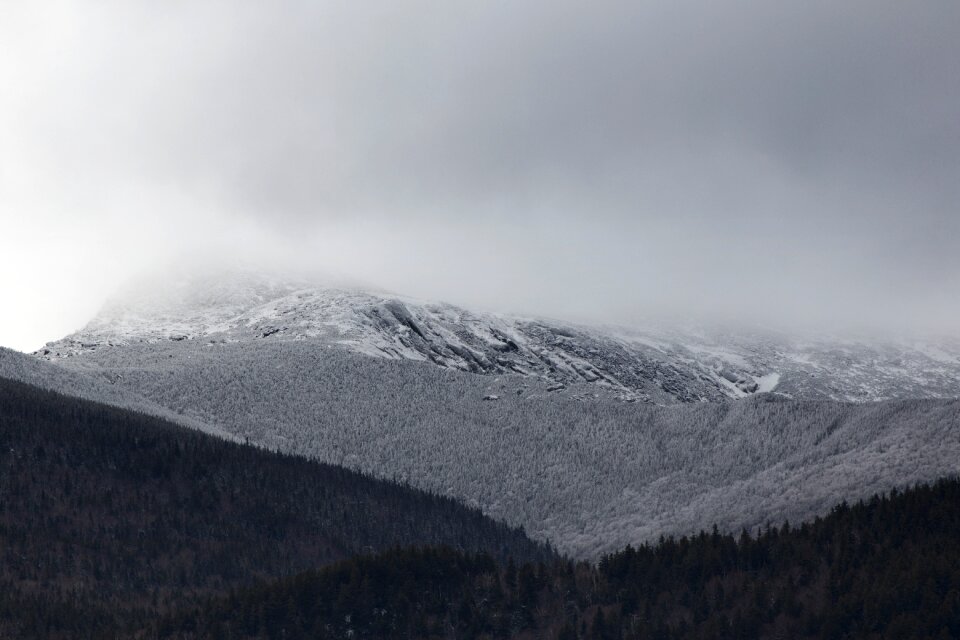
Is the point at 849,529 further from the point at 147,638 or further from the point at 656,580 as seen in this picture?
the point at 147,638

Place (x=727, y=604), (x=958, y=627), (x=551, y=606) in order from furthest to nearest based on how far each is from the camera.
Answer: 1. (x=551, y=606)
2. (x=727, y=604)
3. (x=958, y=627)

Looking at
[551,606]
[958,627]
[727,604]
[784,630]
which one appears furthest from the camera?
Answer: [551,606]

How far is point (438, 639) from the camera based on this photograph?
18738 cm

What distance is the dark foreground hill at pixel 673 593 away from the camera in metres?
170

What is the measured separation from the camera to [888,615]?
534 ft

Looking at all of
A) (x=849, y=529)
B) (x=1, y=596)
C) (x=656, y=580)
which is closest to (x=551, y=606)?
(x=656, y=580)

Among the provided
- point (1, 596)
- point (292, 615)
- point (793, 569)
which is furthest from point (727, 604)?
point (1, 596)

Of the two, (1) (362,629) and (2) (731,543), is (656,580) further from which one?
(1) (362,629)

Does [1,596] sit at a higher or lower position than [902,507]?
lower

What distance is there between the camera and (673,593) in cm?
18638

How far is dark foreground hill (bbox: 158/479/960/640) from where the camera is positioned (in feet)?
559

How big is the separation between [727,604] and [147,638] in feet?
254

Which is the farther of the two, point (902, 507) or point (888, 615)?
point (902, 507)

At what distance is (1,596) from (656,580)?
→ 311ft
